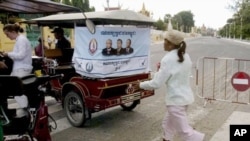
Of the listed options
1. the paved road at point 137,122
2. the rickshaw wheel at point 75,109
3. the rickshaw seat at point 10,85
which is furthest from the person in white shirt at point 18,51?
the rickshaw seat at point 10,85

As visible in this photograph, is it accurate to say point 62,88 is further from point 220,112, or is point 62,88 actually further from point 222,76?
point 222,76

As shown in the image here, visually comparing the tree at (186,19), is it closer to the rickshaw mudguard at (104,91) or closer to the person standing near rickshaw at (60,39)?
the person standing near rickshaw at (60,39)

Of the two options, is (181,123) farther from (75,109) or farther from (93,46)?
(75,109)

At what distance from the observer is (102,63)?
591 centimetres

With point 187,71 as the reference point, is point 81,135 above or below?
below

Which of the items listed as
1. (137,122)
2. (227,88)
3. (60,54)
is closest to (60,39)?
(60,54)

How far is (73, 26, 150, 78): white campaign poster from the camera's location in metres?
5.91

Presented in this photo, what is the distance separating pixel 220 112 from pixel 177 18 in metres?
145

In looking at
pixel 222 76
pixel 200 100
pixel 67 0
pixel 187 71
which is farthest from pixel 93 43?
pixel 67 0

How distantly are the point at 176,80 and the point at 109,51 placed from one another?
6.42 feet

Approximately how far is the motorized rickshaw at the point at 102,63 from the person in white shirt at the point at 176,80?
5.20 feet

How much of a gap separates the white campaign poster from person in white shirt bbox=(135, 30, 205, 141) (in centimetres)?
162

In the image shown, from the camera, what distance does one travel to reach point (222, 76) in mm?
12195

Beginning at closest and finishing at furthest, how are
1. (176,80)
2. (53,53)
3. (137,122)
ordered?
(176,80) < (137,122) < (53,53)
